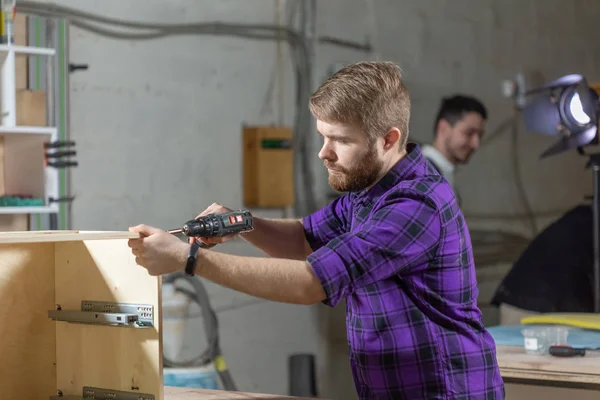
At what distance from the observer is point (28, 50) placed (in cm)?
250

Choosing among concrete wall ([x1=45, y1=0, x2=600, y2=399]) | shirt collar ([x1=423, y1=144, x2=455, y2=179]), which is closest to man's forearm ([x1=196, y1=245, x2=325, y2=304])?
concrete wall ([x1=45, y1=0, x2=600, y2=399])

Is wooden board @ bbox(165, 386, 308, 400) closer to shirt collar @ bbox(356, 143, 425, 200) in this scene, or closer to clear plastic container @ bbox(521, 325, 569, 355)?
shirt collar @ bbox(356, 143, 425, 200)

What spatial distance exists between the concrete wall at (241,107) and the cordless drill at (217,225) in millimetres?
1430

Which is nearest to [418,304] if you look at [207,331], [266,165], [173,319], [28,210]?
[28,210]

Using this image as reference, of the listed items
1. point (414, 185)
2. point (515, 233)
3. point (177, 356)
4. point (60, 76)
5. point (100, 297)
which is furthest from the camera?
point (515, 233)

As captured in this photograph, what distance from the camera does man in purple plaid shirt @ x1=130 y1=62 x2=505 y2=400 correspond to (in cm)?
145

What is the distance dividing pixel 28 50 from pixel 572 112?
A: 1.88 metres

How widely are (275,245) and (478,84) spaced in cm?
304

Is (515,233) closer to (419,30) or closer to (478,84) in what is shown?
(478,84)

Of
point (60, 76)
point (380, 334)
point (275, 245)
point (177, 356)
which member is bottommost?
point (177, 356)

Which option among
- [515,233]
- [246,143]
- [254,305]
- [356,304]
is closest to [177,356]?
[254,305]

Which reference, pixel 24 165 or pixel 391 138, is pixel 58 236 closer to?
pixel 391 138

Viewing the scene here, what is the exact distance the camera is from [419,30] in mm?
4309

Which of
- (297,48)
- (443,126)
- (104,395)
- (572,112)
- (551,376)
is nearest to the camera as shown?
(104,395)
